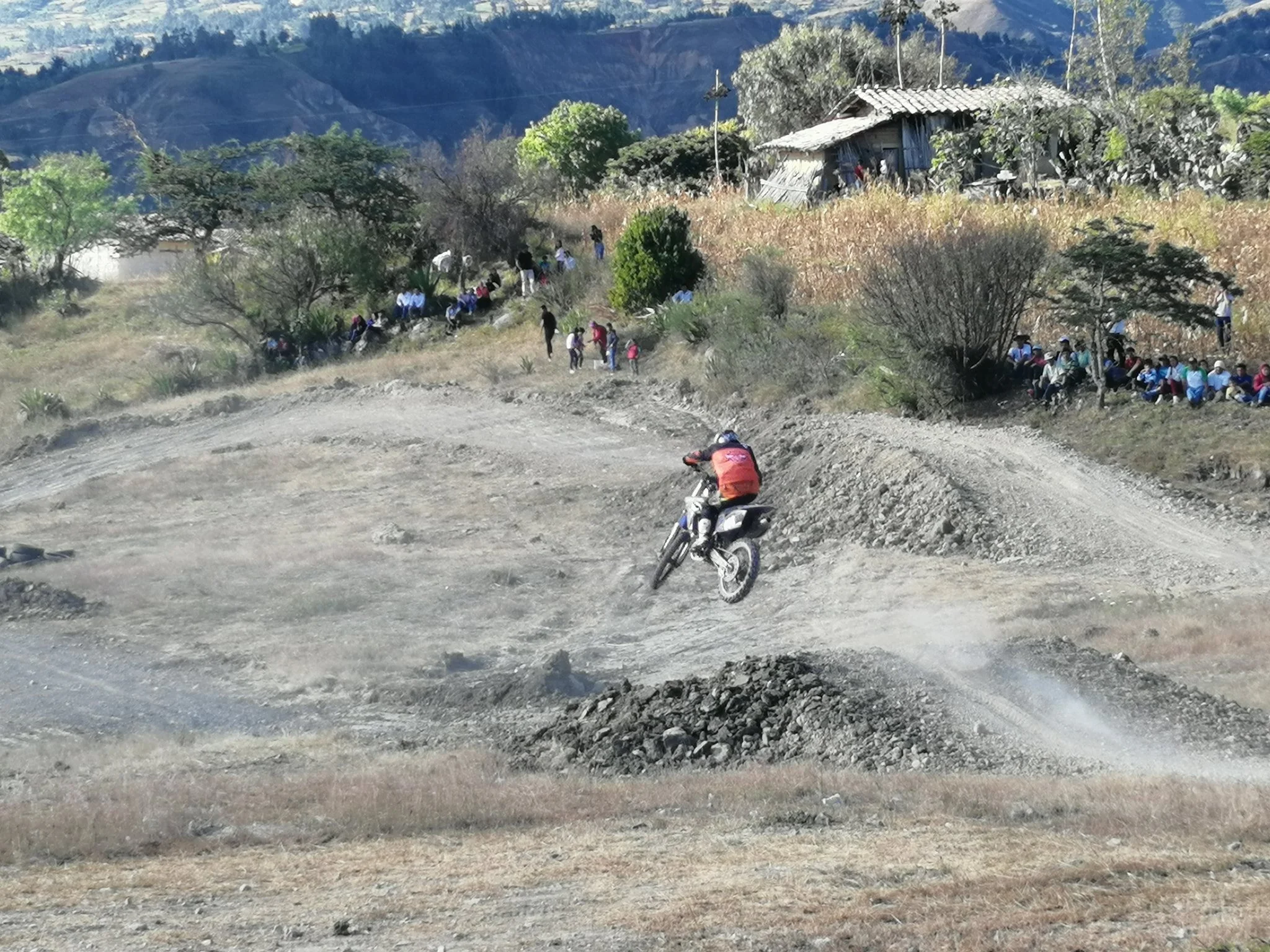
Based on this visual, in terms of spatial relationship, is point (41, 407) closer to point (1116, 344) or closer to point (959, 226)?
point (959, 226)

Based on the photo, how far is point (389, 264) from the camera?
46.3 meters

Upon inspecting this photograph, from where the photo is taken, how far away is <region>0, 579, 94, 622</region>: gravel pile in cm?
2062

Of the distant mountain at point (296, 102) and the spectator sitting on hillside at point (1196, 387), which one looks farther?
the distant mountain at point (296, 102)

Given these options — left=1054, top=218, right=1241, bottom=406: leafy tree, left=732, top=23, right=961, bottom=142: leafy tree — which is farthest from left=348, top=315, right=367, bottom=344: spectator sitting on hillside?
left=732, top=23, right=961, bottom=142: leafy tree

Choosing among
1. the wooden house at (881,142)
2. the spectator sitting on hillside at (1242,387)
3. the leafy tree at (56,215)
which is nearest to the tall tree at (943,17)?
the wooden house at (881,142)

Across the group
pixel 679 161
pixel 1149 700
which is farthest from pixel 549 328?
pixel 679 161

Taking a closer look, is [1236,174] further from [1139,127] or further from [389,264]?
A: [389,264]

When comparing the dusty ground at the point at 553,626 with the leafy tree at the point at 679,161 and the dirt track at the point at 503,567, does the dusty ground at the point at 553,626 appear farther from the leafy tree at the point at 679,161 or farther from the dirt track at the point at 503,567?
the leafy tree at the point at 679,161

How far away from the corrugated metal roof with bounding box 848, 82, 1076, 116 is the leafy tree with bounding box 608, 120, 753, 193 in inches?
301

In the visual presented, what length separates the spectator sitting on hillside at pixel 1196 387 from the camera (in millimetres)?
22578

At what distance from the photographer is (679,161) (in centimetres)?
5825

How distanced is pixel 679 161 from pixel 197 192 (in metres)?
17.6

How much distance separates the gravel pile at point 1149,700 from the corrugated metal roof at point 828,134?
33.3m

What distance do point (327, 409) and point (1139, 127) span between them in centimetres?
2185
